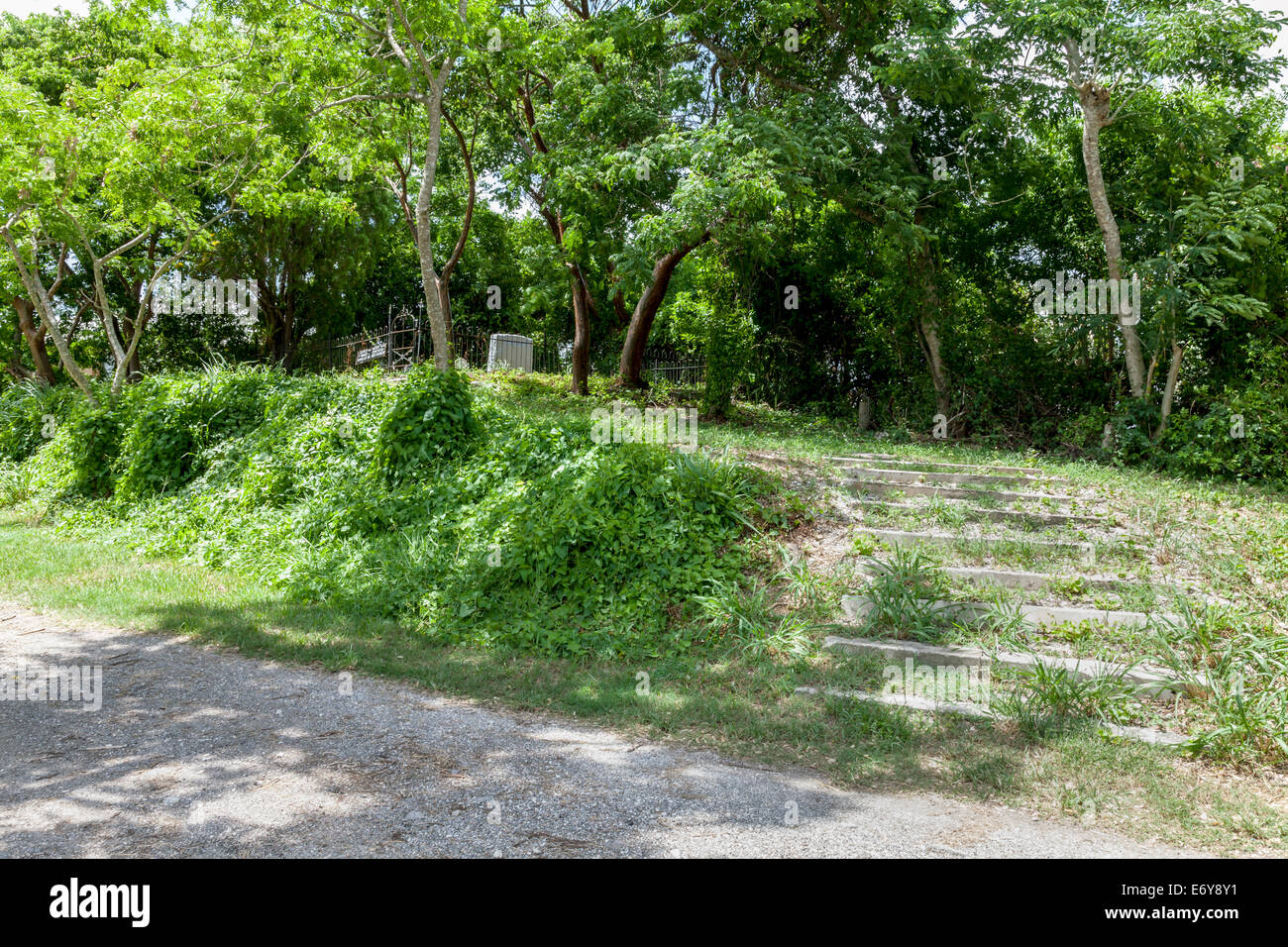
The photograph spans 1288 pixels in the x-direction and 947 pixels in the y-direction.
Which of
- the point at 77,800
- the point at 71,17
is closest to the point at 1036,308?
→ the point at 77,800

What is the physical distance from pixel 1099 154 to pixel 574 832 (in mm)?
12227

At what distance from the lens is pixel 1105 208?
36.2 ft

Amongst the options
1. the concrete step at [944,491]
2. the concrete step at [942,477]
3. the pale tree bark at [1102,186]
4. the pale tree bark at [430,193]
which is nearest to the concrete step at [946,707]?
the concrete step at [944,491]

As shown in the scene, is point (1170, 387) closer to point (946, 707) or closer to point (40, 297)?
point (946, 707)

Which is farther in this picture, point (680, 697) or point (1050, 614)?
point (1050, 614)

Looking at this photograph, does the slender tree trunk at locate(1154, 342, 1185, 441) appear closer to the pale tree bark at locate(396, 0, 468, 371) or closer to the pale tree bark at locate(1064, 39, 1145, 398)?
the pale tree bark at locate(1064, 39, 1145, 398)

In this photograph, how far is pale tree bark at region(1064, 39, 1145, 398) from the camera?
10.9 meters

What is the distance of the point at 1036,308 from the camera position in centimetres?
1262

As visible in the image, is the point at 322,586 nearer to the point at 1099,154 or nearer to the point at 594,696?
the point at 594,696

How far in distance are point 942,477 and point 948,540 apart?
1.82 m

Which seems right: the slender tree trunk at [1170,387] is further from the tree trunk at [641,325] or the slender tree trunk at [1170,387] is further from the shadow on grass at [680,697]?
the tree trunk at [641,325]

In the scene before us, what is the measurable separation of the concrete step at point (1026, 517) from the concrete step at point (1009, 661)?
6.88ft

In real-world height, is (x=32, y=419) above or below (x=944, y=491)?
above

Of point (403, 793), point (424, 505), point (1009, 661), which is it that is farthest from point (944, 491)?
point (403, 793)
